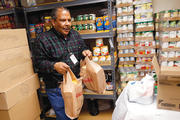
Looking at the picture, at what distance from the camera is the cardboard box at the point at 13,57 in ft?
5.48

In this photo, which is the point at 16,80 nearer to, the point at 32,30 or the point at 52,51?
the point at 52,51

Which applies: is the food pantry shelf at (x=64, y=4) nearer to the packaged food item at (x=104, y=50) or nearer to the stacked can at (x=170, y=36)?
the packaged food item at (x=104, y=50)

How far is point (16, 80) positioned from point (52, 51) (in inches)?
24.3

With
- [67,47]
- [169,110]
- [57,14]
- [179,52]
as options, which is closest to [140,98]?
[169,110]

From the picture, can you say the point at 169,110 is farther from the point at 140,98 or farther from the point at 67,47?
the point at 67,47

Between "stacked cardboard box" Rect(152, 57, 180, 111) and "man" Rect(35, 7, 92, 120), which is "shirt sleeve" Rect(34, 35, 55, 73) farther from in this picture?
"stacked cardboard box" Rect(152, 57, 180, 111)

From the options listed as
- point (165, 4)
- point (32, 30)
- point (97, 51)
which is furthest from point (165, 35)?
point (32, 30)

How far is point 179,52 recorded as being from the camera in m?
2.15

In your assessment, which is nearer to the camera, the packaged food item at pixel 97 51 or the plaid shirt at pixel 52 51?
the plaid shirt at pixel 52 51

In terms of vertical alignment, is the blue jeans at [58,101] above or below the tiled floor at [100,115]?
above

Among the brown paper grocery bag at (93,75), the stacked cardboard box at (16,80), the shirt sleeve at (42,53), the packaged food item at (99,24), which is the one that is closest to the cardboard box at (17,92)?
the stacked cardboard box at (16,80)

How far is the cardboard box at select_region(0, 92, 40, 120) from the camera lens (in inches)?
67.7

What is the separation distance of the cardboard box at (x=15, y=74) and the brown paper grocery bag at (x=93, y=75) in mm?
833

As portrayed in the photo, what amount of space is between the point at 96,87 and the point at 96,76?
18 cm
